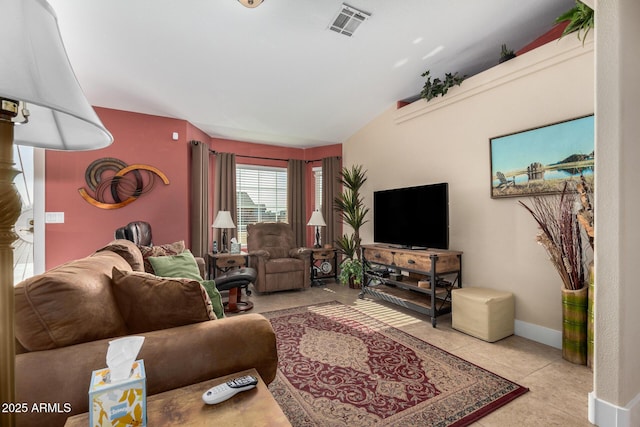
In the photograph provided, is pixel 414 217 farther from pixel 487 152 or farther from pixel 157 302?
pixel 157 302

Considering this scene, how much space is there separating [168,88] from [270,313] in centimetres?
293

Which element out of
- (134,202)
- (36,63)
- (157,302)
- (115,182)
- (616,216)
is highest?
(115,182)

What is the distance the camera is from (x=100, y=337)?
1176 millimetres

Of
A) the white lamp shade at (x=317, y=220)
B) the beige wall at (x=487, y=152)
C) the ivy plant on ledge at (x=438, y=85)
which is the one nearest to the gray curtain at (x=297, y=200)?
the white lamp shade at (x=317, y=220)

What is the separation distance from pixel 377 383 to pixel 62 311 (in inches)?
72.4

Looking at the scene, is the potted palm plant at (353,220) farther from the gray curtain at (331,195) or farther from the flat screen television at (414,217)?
the flat screen television at (414,217)

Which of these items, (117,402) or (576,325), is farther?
(576,325)

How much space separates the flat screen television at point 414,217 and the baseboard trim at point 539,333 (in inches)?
39.0

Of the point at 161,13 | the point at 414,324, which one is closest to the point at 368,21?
the point at 161,13

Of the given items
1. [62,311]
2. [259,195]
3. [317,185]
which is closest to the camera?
[62,311]

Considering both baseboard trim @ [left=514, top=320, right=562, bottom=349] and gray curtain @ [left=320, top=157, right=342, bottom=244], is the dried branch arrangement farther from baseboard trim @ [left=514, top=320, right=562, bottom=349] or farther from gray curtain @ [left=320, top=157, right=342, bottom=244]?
gray curtain @ [left=320, top=157, right=342, bottom=244]

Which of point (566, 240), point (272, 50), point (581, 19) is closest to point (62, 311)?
point (272, 50)

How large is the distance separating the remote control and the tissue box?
0.61ft

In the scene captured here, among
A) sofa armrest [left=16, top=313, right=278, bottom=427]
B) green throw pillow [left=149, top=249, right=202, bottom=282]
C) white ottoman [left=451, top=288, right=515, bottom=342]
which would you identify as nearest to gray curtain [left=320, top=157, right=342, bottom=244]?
white ottoman [left=451, top=288, right=515, bottom=342]
